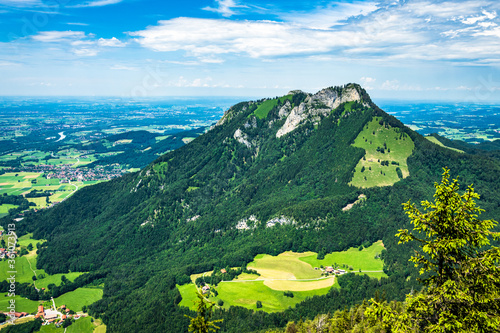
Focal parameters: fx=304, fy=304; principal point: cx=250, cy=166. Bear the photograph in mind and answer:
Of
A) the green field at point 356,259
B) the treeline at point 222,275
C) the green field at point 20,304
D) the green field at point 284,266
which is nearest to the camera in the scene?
the green field at point 20,304

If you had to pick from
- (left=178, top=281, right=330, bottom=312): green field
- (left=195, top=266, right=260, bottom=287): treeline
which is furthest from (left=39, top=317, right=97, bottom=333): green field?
(left=195, top=266, right=260, bottom=287): treeline

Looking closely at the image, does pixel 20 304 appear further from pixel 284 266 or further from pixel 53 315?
pixel 284 266

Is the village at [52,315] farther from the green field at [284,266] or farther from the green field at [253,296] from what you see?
the green field at [284,266]

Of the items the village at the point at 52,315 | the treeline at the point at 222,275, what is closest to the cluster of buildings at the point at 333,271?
the treeline at the point at 222,275

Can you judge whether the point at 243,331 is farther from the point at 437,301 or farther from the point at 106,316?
the point at 437,301

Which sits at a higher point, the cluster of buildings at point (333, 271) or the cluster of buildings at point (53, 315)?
the cluster of buildings at point (333, 271)

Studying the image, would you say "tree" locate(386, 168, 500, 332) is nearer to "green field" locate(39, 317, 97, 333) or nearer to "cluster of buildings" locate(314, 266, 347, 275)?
"cluster of buildings" locate(314, 266, 347, 275)

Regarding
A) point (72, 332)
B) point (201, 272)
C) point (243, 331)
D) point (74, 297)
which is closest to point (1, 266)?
point (74, 297)
